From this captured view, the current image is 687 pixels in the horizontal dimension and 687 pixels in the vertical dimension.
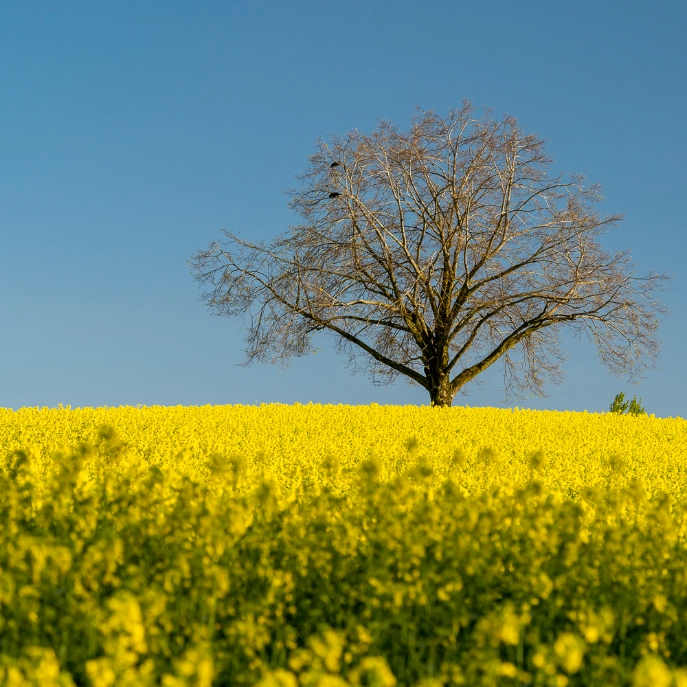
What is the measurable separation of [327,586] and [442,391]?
694 inches

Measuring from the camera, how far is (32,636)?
3.93m

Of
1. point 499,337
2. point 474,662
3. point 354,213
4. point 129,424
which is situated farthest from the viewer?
point 499,337

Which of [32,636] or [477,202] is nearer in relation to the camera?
[32,636]

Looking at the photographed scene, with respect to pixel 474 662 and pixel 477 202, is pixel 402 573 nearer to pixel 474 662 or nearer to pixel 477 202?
pixel 474 662

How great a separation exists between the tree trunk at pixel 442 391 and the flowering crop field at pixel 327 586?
48.2ft

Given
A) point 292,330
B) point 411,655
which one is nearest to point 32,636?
point 411,655

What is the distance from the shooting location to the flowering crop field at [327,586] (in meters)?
3.35

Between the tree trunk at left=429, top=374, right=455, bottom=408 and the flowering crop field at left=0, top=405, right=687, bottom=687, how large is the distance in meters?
14.7

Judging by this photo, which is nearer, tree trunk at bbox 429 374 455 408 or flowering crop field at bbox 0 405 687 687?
flowering crop field at bbox 0 405 687 687

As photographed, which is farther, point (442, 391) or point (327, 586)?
point (442, 391)

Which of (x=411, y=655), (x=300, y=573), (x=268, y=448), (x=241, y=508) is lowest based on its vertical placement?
(x=411, y=655)

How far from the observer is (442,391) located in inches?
866

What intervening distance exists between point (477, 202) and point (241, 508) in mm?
17838

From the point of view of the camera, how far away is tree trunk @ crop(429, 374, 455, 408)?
22.0 meters
